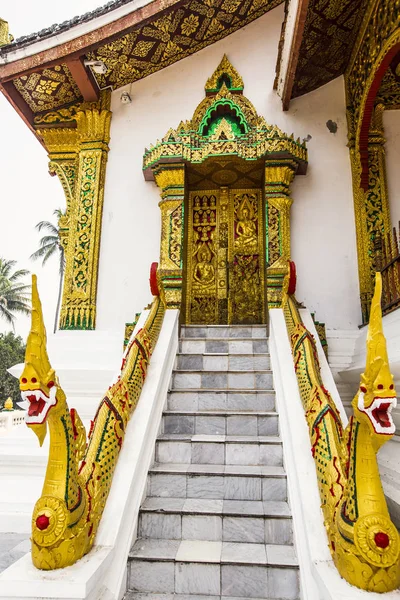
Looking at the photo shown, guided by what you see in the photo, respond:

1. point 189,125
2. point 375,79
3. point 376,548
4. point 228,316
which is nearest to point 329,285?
point 228,316

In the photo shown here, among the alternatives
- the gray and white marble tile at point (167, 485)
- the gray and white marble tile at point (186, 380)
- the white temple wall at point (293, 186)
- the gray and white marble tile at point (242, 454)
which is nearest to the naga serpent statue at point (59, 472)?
the gray and white marble tile at point (167, 485)

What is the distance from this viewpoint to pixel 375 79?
3.93 meters

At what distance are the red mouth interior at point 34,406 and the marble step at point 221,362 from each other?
6.66ft

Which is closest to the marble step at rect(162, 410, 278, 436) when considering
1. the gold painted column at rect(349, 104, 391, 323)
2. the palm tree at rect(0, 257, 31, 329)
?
the gold painted column at rect(349, 104, 391, 323)

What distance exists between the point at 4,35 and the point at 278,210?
346 cm

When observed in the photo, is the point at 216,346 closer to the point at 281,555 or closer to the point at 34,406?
the point at 281,555

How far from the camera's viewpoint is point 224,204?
206 inches

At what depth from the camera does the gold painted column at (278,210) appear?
455 centimetres

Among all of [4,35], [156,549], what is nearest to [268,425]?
[156,549]

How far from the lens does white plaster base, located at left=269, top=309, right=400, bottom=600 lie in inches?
62.0

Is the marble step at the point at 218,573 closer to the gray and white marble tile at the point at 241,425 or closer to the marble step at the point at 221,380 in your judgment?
the gray and white marble tile at the point at 241,425

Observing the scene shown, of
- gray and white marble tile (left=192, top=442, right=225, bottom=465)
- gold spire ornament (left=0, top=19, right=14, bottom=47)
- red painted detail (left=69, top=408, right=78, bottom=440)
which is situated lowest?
gray and white marble tile (left=192, top=442, right=225, bottom=465)

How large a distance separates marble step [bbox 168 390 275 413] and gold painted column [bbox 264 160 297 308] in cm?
169

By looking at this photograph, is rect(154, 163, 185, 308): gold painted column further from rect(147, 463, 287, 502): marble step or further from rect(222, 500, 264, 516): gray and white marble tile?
rect(222, 500, 264, 516): gray and white marble tile
